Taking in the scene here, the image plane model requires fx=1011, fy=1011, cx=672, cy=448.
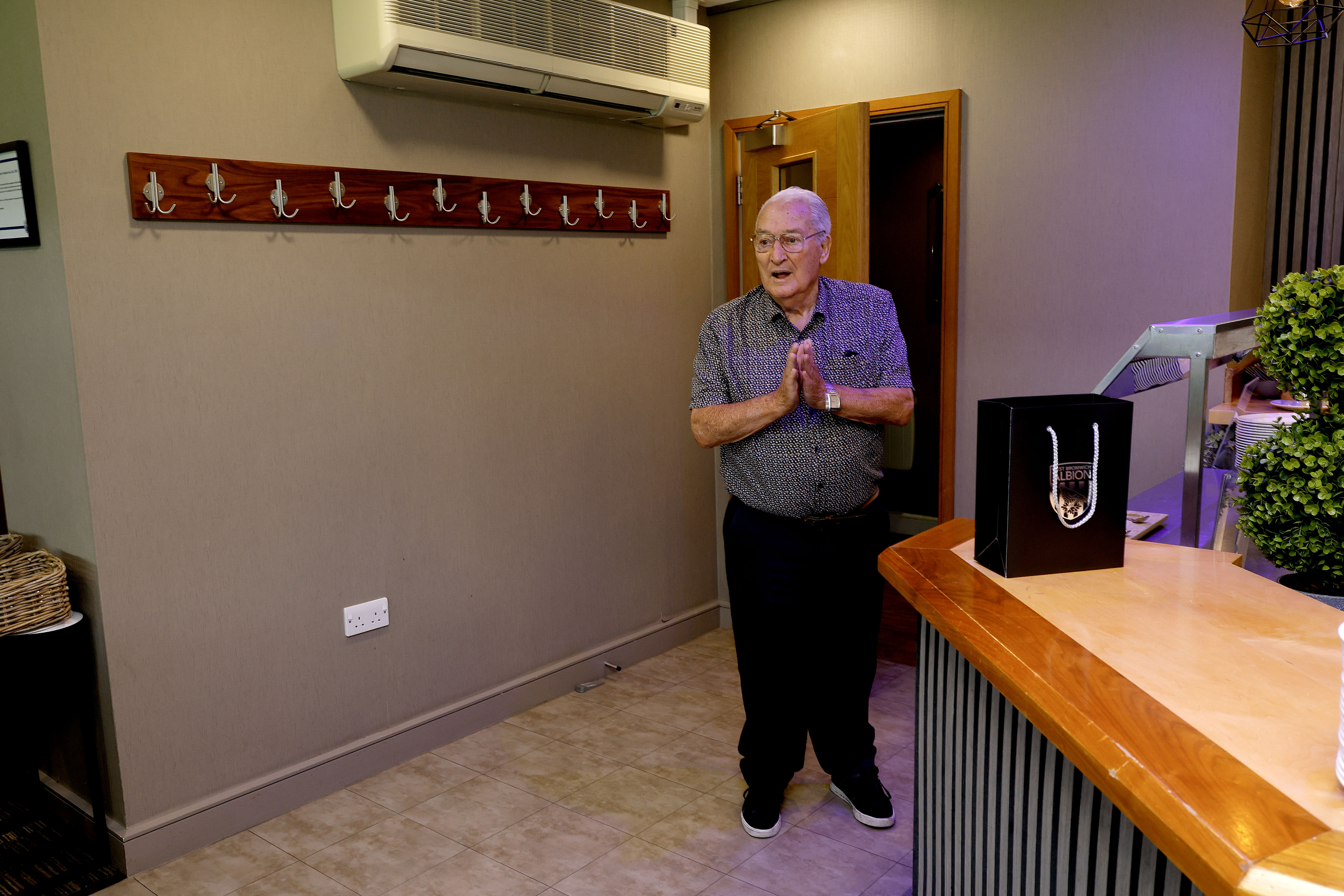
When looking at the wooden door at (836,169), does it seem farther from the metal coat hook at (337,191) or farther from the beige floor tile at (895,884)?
the beige floor tile at (895,884)

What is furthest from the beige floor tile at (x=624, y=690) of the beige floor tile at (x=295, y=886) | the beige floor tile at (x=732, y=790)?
the beige floor tile at (x=295, y=886)

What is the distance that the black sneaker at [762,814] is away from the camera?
8.85 ft

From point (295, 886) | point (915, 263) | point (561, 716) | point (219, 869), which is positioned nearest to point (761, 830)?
point (561, 716)

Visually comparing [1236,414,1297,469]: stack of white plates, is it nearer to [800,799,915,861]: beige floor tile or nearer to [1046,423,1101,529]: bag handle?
[1046,423,1101,529]: bag handle

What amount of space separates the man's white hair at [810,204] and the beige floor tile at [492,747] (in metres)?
1.82

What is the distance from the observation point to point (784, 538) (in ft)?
8.50

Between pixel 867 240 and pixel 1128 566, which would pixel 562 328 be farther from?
pixel 1128 566

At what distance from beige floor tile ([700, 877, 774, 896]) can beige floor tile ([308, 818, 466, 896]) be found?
2.24ft

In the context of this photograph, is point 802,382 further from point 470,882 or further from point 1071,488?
point 470,882

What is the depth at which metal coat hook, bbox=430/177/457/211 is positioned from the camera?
3.12 m

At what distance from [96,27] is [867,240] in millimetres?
2350

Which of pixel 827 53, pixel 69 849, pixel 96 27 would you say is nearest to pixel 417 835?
pixel 69 849

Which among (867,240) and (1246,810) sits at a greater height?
(867,240)

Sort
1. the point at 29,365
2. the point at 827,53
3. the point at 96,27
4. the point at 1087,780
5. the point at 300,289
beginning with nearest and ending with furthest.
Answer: the point at 1087,780 → the point at 96,27 → the point at 29,365 → the point at 300,289 → the point at 827,53
